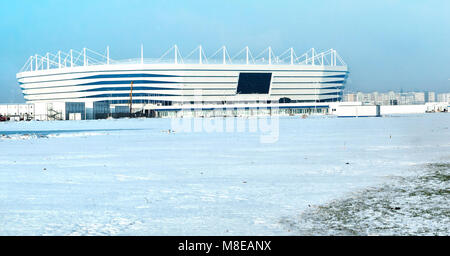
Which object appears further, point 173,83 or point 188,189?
point 173,83

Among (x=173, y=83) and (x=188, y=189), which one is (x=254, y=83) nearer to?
(x=173, y=83)

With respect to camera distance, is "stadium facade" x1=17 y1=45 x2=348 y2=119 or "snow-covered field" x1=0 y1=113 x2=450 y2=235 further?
"stadium facade" x1=17 y1=45 x2=348 y2=119

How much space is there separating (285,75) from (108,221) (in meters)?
190

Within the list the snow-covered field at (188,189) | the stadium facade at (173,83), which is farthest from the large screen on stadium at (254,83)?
the snow-covered field at (188,189)

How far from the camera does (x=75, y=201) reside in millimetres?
9805

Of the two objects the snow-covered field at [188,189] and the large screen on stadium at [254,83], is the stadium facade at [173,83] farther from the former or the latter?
the snow-covered field at [188,189]

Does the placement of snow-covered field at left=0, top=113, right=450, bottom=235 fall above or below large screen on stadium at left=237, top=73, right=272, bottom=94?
below

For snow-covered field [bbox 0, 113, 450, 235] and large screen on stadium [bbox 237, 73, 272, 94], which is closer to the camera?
snow-covered field [bbox 0, 113, 450, 235]

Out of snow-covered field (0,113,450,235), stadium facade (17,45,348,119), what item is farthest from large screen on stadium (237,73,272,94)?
snow-covered field (0,113,450,235)

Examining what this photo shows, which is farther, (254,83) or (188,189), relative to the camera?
(254,83)

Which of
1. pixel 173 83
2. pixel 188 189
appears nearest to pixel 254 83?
pixel 173 83

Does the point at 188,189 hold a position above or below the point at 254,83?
below

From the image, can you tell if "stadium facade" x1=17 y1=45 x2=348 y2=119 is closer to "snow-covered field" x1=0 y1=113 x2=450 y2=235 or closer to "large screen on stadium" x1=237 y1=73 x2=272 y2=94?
"large screen on stadium" x1=237 y1=73 x2=272 y2=94
